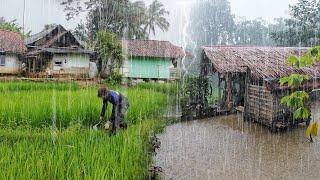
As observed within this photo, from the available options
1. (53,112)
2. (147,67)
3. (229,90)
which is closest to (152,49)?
(147,67)

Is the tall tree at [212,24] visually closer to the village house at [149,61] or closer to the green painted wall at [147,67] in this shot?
the village house at [149,61]

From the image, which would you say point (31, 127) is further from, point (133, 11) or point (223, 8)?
point (223, 8)

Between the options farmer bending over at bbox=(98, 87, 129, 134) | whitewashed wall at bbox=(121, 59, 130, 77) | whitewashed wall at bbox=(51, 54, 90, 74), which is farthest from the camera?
whitewashed wall at bbox=(121, 59, 130, 77)

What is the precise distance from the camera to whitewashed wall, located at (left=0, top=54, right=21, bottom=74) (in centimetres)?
2178

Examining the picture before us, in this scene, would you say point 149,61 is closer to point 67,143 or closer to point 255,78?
point 255,78

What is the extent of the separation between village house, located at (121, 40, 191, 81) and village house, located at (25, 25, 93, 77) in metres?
2.30

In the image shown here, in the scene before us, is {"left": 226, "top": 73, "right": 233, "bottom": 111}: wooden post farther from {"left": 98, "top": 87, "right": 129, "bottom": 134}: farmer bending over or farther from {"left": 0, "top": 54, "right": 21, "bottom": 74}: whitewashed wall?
{"left": 0, "top": 54, "right": 21, "bottom": 74}: whitewashed wall

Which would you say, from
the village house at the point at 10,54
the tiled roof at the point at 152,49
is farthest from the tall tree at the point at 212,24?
the village house at the point at 10,54

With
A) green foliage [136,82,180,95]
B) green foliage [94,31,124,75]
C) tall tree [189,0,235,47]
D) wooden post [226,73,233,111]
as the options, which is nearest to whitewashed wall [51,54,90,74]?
green foliage [94,31,124,75]

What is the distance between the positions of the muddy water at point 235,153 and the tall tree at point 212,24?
80.1 feet

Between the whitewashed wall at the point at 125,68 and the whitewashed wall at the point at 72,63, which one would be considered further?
the whitewashed wall at the point at 125,68

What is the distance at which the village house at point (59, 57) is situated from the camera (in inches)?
862

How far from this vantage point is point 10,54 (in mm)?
22000

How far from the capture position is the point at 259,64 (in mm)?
11414
